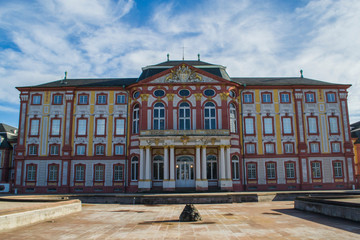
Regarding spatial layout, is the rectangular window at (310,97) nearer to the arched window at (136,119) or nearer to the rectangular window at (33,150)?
the arched window at (136,119)

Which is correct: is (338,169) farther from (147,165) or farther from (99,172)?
(99,172)

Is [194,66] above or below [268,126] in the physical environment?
above

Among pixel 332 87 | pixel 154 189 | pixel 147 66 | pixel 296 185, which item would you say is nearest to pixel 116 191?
pixel 154 189

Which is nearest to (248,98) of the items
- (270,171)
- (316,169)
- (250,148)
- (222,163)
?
(250,148)

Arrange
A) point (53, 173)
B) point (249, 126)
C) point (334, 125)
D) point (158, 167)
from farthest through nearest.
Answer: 1. point (334, 125)
2. point (249, 126)
3. point (53, 173)
4. point (158, 167)

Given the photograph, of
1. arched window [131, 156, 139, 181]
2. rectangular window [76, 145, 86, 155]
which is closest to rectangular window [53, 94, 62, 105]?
rectangular window [76, 145, 86, 155]

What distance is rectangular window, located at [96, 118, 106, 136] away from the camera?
40.1m

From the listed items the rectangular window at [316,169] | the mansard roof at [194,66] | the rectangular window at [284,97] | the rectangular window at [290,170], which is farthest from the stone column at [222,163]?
the rectangular window at [316,169]

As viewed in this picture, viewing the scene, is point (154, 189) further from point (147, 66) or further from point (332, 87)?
point (332, 87)

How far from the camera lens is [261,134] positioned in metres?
40.2

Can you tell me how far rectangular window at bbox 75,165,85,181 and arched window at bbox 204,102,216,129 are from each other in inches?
671

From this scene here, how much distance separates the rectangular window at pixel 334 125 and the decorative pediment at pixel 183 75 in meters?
18.5

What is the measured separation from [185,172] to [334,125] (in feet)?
69.6

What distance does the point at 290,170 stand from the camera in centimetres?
3938
